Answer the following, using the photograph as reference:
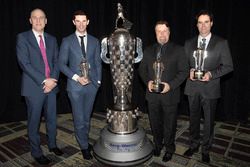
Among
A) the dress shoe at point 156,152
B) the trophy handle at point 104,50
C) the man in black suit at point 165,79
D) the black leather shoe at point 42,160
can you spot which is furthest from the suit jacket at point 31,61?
the dress shoe at point 156,152

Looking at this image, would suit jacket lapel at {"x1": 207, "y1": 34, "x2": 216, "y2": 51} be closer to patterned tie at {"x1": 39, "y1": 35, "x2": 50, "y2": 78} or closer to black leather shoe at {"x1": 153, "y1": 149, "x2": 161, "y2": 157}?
black leather shoe at {"x1": 153, "y1": 149, "x2": 161, "y2": 157}

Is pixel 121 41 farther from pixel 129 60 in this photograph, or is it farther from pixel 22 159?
pixel 22 159

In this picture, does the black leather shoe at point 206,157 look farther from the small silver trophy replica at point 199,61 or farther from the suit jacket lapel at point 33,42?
the suit jacket lapel at point 33,42

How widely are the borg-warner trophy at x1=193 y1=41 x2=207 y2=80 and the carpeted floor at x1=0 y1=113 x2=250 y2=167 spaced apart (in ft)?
3.81

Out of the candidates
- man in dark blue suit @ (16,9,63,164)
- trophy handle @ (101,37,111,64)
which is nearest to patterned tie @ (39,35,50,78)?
man in dark blue suit @ (16,9,63,164)

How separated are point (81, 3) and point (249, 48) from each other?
3.33 m

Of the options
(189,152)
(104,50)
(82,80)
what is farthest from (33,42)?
(189,152)

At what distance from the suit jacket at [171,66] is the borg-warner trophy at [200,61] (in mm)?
158

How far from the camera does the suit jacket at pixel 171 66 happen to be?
121 inches

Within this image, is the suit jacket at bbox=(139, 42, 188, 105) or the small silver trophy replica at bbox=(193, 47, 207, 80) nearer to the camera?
the small silver trophy replica at bbox=(193, 47, 207, 80)

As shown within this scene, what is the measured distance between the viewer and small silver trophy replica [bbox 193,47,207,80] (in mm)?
2918

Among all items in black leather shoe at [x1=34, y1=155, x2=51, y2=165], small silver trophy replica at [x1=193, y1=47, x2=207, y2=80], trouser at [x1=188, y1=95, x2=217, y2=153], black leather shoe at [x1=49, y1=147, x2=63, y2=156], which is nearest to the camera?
small silver trophy replica at [x1=193, y1=47, x2=207, y2=80]

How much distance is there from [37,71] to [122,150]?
1402mm

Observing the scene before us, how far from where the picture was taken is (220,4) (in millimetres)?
4660
